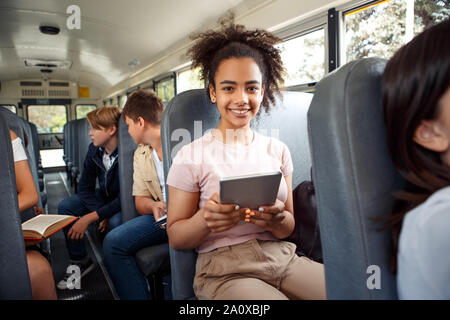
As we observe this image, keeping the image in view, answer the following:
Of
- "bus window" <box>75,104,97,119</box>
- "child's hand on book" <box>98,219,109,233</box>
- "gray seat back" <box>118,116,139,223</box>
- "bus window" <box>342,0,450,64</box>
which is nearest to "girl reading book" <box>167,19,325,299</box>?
"gray seat back" <box>118,116,139,223</box>

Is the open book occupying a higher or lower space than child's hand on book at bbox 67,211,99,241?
higher

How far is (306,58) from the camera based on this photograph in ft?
8.87

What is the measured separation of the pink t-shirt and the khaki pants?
0.12ft

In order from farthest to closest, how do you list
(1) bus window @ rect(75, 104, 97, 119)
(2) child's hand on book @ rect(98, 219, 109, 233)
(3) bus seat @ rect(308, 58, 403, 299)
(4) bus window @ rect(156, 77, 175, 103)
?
1. (1) bus window @ rect(75, 104, 97, 119)
2. (4) bus window @ rect(156, 77, 175, 103)
3. (2) child's hand on book @ rect(98, 219, 109, 233)
4. (3) bus seat @ rect(308, 58, 403, 299)

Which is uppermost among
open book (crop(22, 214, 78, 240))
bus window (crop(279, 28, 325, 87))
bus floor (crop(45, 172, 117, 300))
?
bus window (crop(279, 28, 325, 87))

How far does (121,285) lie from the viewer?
67.6 inches

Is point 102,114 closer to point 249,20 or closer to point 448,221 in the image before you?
point 249,20

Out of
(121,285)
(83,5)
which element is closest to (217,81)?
(121,285)

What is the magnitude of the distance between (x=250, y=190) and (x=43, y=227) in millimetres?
1000

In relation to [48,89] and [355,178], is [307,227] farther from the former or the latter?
[48,89]

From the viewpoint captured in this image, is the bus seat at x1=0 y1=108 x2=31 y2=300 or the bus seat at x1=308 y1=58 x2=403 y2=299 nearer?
the bus seat at x1=308 y1=58 x2=403 y2=299

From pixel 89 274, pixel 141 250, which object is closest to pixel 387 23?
pixel 141 250

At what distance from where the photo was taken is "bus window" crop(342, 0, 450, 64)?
188cm

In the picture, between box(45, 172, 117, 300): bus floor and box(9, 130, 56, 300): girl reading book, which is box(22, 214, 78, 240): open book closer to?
box(9, 130, 56, 300): girl reading book
